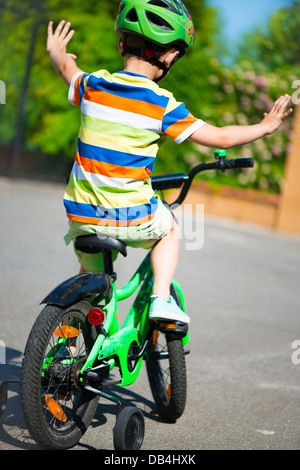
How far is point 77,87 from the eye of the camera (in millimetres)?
2812

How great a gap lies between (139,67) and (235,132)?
510mm

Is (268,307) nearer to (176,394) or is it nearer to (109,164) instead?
(176,394)

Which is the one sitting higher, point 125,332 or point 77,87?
point 77,87

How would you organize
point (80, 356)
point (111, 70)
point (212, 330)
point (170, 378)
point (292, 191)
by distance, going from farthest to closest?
point (292, 191) < point (111, 70) < point (212, 330) < point (170, 378) < point (80, 356)

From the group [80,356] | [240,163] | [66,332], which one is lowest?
[80,356]

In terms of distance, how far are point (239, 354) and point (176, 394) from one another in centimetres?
177

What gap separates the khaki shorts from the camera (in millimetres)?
2705

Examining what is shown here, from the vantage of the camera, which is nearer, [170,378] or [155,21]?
[155,21]

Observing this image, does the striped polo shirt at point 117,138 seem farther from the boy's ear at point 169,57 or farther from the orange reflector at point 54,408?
the orange reflector at point 54,408

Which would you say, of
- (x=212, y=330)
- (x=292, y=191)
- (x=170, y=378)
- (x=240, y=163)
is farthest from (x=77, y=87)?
(x=292, y=191)

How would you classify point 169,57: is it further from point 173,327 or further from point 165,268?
point 173,327

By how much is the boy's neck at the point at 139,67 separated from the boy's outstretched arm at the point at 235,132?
1.19ft

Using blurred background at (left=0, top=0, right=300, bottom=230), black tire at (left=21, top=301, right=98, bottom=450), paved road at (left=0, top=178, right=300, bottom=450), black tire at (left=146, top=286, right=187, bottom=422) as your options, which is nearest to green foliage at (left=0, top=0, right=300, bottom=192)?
blurred background at (left=0, top=0, right=300, bottom=230)

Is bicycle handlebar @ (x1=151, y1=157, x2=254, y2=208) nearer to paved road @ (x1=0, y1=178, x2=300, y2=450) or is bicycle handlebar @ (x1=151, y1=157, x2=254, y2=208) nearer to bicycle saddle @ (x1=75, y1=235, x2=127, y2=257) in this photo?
bicycle saddle @ (x1=75, y1=235, x2=127, y2=257)
